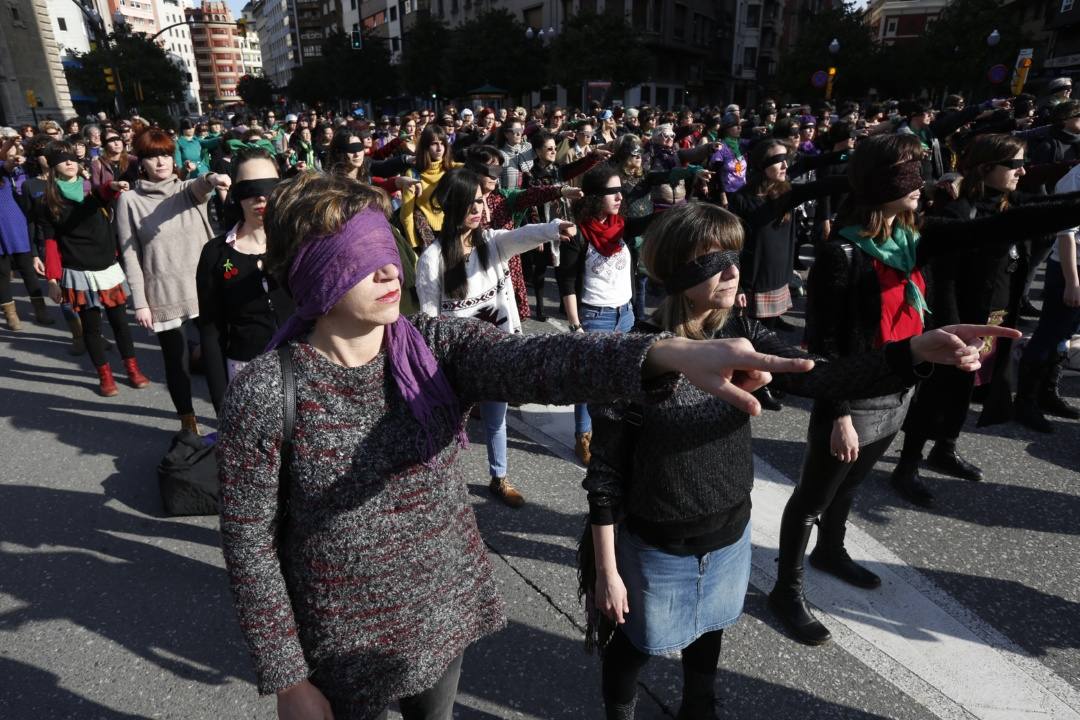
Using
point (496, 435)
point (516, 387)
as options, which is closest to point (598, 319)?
point (496, 435)

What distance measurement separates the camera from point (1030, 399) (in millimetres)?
4730

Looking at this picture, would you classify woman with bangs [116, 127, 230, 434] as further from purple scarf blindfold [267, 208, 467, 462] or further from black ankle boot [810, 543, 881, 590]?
black ankle boot [810, 543, 881, 590]

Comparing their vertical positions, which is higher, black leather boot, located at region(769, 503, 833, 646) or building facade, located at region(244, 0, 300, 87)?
building facade, located at region(244, 0, 300, 87)

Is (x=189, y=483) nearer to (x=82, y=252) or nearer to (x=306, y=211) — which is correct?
(x=82, y=252)

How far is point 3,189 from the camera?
6.78 metres

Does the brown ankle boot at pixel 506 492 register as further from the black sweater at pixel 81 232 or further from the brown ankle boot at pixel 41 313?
the brown ankle boot at pixel 41 313

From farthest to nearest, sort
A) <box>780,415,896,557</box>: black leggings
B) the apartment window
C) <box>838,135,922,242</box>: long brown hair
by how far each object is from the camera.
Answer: the apartment window < <box>780,415,896,557</box>: black leggings < <box>838,135,922,242</box>: long brown hair

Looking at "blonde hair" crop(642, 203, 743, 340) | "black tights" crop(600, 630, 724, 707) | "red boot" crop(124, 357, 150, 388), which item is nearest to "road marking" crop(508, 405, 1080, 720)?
"black tights" crop(600, 630, 724, 707)

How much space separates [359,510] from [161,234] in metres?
3.55

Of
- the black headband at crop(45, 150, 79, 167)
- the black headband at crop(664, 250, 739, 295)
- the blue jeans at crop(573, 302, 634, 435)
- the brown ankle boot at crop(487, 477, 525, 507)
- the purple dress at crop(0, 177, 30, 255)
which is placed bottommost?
the brown ankle boot at crop(487, 477, 525, 507)

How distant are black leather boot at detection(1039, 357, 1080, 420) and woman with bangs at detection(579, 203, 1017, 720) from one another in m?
4.23

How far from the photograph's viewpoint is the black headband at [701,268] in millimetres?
1777

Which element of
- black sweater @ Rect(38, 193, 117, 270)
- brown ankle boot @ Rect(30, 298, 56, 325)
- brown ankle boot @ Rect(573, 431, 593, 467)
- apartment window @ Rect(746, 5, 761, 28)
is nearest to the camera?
brown ankle boot @ Rect(573, 431, 593, 467)

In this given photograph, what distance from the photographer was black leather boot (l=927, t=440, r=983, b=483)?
13.1 ft
